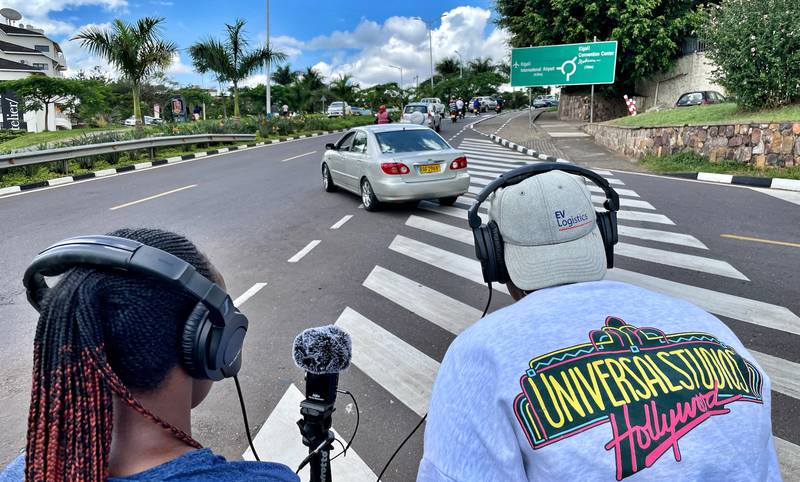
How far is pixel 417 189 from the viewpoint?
9500mm

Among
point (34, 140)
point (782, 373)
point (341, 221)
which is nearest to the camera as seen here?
point (782, 373)

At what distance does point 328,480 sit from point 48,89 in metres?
41.8

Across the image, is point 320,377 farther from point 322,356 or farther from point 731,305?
point 731,305

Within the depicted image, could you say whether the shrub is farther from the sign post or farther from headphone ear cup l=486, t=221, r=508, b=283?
headphone ear cup l=486, t=221, r=508, b=283

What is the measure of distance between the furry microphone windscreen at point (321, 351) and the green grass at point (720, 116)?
14560 millimetres

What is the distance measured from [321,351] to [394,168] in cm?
804

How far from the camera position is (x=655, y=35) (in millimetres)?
28125

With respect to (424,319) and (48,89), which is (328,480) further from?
(48,89)

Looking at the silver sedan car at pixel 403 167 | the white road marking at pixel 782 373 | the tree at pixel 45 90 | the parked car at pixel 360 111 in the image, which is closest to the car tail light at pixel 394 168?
the silver sedan car at pixel 403 167

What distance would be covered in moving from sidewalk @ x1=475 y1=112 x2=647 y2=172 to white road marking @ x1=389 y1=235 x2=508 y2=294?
9.85 m

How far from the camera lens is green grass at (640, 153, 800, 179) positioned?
12.7 metres

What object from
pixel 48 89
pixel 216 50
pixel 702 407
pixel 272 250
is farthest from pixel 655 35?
pixel 48 89

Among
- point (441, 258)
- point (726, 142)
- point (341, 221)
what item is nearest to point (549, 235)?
point (441, 258)

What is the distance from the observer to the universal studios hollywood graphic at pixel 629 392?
3.57 ft
